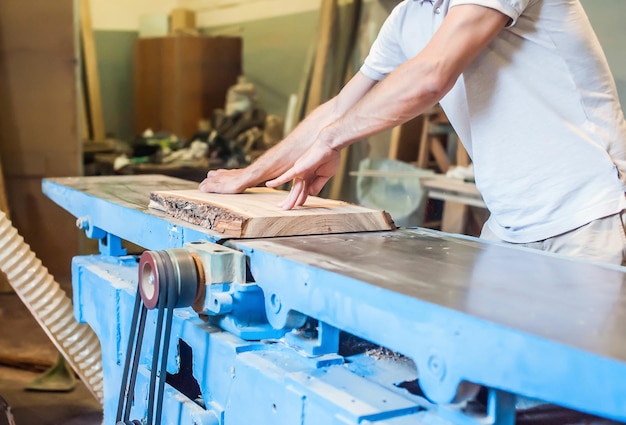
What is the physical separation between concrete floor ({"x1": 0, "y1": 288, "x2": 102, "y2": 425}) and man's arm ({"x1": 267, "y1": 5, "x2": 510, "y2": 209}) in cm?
145

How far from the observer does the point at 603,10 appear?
7.77 ft

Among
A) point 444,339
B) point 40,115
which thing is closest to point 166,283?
point 444,339

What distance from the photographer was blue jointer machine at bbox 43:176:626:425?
643mm

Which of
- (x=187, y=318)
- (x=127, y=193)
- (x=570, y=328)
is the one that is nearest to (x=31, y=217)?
(x=127, y=193)

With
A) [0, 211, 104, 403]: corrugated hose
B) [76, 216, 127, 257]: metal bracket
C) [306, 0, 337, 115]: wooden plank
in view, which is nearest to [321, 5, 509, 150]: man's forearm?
[76, 216, 127, 257]: metal bracket

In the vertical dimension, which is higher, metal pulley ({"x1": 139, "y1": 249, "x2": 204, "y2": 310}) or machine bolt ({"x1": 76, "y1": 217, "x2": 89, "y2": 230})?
metal pulley ({"x1": 139, "y1": 249, "x2": 204, "y2": 310})

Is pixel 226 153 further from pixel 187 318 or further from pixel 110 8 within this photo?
pixel 187 318

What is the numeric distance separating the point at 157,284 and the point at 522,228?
0.68 meters

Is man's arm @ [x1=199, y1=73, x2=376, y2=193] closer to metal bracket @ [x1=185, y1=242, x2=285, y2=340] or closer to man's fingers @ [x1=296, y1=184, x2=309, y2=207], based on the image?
man's fingers @ [x1=296, y1=184, x2=309, y2=207]

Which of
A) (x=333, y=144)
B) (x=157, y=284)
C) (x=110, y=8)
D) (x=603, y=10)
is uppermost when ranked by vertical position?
(x=110, y=8)

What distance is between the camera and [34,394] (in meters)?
2.46

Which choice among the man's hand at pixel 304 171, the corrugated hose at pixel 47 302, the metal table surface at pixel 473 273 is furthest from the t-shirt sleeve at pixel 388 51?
the corrugated hose at pixel 47 302

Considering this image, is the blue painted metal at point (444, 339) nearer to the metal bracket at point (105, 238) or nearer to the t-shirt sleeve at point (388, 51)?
the t-shirt sleeve at point (388, 51)

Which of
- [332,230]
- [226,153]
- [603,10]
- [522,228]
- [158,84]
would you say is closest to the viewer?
[332,230]
